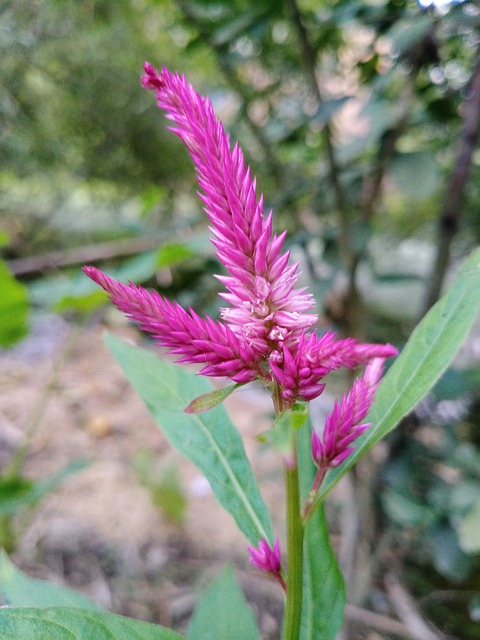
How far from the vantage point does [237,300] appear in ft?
1.02

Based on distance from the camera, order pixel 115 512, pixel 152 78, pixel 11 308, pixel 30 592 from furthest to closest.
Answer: pixel 115 512, pixel 11 308, pixel 30 592, pixel 152 78

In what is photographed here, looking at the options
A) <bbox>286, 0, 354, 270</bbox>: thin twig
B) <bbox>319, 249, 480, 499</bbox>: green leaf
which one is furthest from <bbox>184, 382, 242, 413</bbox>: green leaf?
<bbox>286, 0, 354, 270</bbox>: thin twig

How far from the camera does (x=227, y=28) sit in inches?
35.5

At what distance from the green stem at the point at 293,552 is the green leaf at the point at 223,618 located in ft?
0.82

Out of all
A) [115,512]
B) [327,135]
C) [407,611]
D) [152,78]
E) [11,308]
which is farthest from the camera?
[115,512]

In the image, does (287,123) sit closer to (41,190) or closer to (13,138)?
(13,138)

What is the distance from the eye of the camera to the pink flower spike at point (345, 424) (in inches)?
13.7

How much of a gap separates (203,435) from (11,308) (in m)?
0.93

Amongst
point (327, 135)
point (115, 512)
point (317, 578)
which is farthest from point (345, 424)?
point (115, 512)

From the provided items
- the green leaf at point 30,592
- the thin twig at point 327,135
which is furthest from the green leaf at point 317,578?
the thin twig at point 327,135

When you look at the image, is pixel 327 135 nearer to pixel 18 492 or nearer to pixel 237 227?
pixel 237 227

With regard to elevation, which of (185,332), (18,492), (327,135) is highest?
(327,135)

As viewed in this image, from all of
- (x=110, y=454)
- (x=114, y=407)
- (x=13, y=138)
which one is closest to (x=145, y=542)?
(x=110, y=454)

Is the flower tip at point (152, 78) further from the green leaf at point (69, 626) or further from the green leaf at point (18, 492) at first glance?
the green leaf at point (18, 492)
